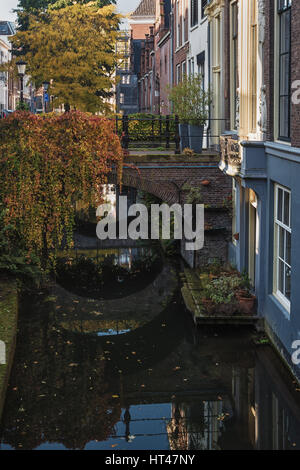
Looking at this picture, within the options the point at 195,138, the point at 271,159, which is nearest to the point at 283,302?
the point at 271,159

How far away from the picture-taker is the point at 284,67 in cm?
1164

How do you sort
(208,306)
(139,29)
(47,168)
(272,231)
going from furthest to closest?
(139,29) → (47,168) → (208,306) → (272,231)

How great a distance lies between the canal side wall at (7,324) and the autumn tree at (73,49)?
17570 mm

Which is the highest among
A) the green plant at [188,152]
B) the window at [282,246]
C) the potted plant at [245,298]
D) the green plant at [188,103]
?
the green plant at [188,103]

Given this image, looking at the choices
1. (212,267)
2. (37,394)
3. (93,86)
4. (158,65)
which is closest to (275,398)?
(37,394)

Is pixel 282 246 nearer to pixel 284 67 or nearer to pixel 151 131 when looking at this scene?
pixel 284 67

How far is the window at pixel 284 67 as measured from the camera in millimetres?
11266

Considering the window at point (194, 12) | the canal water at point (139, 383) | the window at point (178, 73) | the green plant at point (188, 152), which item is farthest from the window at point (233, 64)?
the window at point (178, 73)

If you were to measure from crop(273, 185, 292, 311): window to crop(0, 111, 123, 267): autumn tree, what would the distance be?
5.33 metres

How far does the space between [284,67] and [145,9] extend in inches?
2025

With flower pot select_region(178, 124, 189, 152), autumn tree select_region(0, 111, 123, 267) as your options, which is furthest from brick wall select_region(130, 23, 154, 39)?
autumn tree select_region(0, 111, 123, 267)

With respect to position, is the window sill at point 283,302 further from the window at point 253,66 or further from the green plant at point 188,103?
the green plant at point 188,103

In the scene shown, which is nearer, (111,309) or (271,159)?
(271,159)

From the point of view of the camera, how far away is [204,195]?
1850 cm
